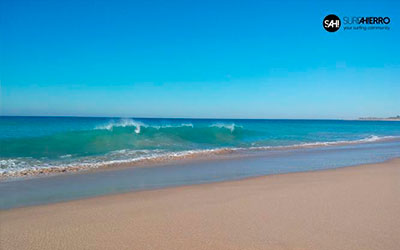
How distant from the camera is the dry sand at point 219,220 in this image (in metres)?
3.80

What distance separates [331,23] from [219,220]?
13551 mm

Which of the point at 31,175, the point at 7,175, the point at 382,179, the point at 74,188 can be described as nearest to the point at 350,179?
the point at 382,179

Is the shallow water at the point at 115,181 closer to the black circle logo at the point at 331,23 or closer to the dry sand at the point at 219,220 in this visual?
the dry sand at the point at 219,220

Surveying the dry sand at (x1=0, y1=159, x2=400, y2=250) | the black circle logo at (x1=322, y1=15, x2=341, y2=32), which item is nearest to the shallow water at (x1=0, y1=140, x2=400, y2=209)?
the dry sand at (x1=0, y1=159, x2=400, y2=250)

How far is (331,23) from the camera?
48.0 ft

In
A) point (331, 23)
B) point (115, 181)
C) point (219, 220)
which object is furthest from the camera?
point (331, 23)

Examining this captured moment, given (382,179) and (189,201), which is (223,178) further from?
(382,179)

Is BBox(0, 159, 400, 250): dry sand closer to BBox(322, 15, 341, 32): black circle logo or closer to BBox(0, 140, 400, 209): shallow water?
BBox(0, 140, 400, 209): shallow water

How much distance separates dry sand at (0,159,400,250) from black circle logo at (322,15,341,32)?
33.7 feet

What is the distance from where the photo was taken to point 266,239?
12.7 feet

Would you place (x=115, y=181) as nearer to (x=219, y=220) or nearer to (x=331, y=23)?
(x=219, y=220)

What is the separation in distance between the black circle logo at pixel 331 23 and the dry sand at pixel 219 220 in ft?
33.7

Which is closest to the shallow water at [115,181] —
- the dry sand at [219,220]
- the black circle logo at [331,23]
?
the dry sand at [219,220]

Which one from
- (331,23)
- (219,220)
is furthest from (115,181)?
(331,23)
